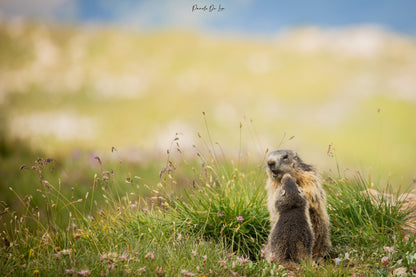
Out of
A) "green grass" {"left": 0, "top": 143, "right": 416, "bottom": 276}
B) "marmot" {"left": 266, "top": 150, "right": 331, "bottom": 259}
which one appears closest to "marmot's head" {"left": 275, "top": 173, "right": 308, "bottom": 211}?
"marmot" {"left": 266, "top": 150, "right": 331, "bottom": 259}

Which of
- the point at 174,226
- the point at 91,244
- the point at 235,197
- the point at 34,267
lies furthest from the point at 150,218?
the point at 34,267

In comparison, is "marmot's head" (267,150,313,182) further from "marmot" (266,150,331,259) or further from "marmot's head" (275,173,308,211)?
"marmot's head" (275,173,308,211)

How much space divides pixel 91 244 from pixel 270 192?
265 cm

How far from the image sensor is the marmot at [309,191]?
521 cm

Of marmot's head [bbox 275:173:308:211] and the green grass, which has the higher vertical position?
marmot's head [bbox 275:173:308:211]

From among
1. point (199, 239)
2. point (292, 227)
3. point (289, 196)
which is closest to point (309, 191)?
point (289, 196)

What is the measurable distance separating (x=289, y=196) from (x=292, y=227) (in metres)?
0.41

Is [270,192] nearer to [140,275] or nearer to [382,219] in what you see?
[382,219]

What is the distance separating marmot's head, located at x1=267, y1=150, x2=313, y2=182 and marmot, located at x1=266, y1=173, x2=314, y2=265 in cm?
29

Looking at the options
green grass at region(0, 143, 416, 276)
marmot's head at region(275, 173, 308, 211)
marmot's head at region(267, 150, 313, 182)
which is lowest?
green grass at region(0, 143, 416, 276)

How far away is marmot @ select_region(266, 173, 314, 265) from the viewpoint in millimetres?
4852

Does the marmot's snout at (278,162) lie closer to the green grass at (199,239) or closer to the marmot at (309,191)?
the marmot at (309,191)

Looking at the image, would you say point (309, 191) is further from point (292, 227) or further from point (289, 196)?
point (292, 227)

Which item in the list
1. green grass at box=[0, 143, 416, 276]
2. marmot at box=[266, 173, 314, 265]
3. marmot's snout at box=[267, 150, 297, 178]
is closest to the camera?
green grass at box=[0, 143, 416, 276]
